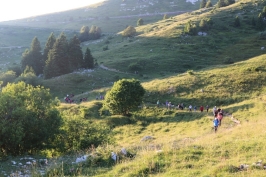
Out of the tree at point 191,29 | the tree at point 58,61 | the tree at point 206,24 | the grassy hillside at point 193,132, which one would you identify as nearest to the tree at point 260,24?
the tree at point 206,24

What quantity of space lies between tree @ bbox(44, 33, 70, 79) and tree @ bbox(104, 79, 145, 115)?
41.2 metres

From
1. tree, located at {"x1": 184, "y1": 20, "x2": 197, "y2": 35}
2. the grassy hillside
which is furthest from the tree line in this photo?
tree, located at {"x1": 184, "y1": 20, "x2": 197, "y2": 35}

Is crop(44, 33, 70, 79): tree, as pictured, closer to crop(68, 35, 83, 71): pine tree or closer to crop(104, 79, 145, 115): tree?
crop(68, 35, 83, 71): pine tree

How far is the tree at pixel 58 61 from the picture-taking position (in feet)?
271

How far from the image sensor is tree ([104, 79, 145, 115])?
46406 millimetres

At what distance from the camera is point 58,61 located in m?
83.4

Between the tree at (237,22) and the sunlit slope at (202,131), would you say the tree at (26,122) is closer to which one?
the sunlit slope at (202,131)

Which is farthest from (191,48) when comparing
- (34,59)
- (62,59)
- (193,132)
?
(193,132)

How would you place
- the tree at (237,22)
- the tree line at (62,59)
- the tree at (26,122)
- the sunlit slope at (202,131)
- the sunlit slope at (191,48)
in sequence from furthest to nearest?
the tree at (237,22), the tree line at (62,59), the sunlit slope at (191,48), the tree at (26,122), the sunlit slope at (202,131)

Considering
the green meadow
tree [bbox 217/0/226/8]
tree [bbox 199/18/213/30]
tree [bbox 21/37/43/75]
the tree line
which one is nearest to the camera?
the green meadow

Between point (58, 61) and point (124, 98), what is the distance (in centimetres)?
4470

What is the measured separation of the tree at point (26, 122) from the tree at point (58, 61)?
195 feet

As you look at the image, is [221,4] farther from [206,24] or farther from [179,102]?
[179,102]

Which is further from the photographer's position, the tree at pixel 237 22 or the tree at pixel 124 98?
the tree at pixel 237 22
